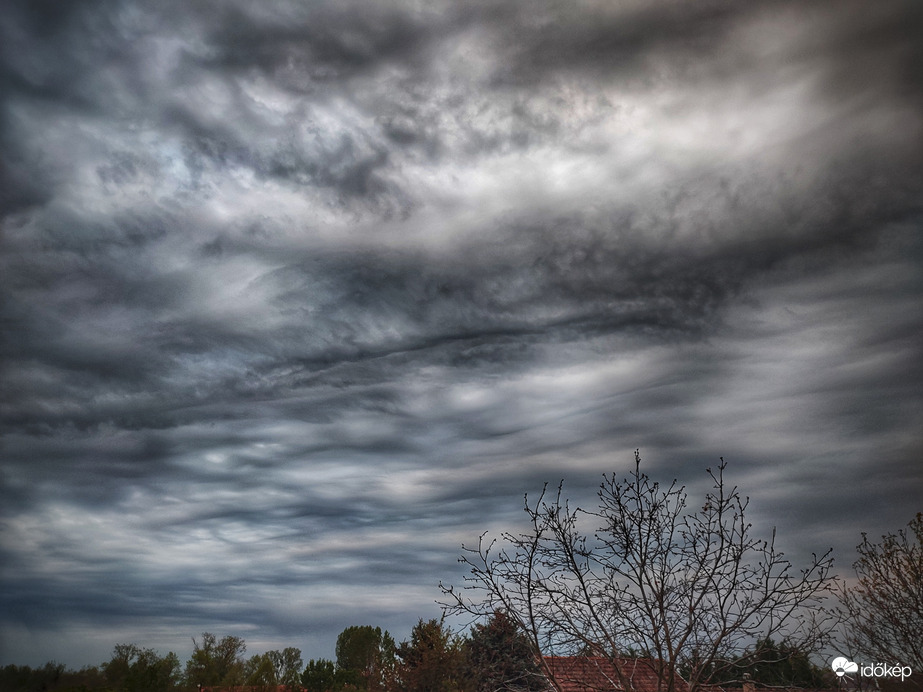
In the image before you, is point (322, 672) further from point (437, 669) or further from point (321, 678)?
point (437, 669)

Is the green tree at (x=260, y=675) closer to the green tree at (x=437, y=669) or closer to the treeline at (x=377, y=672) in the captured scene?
the treeline at (x=377, y=672)

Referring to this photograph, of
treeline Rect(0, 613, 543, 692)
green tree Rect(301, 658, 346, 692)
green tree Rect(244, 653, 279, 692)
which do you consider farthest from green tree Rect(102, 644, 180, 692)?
→ green tree Rect(301, 658, 346, 692)

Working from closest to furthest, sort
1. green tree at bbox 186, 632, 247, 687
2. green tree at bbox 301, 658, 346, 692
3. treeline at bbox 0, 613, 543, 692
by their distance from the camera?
treeline at bbox 0, 613, 543, 692, green tree at bbox 186, 632, 247, 687, green tree at bbox 301, 658, 346, 692

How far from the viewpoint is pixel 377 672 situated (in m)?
21.8

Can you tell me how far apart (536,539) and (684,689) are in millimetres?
2717

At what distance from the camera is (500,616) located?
9.56 m

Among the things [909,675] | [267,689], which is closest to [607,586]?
[909,675]

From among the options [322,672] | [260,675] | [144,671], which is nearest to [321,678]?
[322,672]

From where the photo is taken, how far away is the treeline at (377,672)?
589 centimetres

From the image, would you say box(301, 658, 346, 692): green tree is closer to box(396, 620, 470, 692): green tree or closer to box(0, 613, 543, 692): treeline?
box(0, 613, 543, 692): treeline

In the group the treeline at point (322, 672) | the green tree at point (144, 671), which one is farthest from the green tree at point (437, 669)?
the green tree at point (144, 671)

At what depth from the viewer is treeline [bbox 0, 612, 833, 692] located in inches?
232

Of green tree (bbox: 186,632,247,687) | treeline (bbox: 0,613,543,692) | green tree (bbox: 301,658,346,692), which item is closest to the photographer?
treeline (bbox: 0,613,543,692)

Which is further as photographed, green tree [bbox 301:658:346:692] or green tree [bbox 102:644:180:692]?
green tree [bbox 301:658:346:692]
